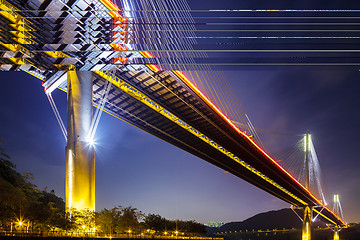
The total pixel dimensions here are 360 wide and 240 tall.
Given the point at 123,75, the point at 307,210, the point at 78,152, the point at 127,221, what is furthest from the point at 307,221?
the point at 78,152

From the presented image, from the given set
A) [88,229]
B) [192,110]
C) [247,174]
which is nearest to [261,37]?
[88,229]

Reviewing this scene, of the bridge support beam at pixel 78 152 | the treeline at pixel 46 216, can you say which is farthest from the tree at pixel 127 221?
the bridge support beam at pixel 78 152

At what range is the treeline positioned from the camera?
30703 mm

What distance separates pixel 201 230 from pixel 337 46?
9006cm

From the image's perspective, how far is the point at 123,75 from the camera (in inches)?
1515

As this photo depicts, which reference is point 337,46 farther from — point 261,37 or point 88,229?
point 88,229

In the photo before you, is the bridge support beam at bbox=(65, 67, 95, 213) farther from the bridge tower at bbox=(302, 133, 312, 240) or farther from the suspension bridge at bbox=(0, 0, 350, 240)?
the bridge tower at bbox=(302, 133, 312, 240)

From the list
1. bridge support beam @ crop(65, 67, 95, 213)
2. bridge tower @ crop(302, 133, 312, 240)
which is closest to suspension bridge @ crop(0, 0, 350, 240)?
bridge support beam @ crop(65, 67, 95, 213)

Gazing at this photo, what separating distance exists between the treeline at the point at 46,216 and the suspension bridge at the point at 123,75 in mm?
5572

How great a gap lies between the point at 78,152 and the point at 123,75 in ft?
47.2

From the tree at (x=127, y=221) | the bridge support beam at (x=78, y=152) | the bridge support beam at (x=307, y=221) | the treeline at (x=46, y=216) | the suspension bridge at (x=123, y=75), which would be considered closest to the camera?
the suspension bridge at (x=123, y=75)

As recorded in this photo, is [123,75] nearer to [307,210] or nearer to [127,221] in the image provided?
[127,221]

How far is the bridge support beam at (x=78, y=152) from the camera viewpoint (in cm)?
2570

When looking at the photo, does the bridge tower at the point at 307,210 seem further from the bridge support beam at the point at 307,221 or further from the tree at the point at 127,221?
the tree at the point at 127,221
